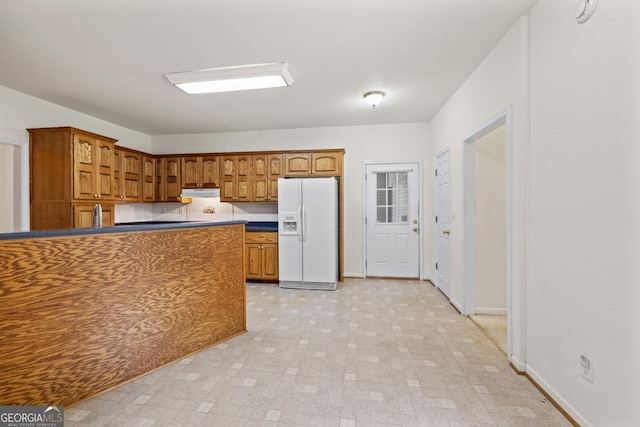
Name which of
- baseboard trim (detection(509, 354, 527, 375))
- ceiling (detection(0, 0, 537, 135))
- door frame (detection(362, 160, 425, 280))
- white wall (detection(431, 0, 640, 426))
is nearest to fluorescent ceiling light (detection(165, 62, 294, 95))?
ceiling (detection(0, 0, 537, 135))

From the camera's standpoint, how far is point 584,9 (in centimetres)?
155

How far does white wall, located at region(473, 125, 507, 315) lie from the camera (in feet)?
11.0

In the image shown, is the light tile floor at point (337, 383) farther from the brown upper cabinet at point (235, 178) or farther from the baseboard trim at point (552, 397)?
the brown upper cabinet at point (235, 178)

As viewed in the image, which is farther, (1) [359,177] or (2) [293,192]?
(1) [359,177]

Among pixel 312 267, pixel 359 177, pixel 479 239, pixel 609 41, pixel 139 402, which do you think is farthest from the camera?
pixel 359 177

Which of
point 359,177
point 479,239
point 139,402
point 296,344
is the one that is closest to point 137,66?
point 139,402

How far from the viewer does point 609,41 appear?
55.7 inches

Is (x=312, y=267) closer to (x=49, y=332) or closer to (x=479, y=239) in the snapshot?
(x=479, y=239)

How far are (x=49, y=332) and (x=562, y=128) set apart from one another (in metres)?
3.29

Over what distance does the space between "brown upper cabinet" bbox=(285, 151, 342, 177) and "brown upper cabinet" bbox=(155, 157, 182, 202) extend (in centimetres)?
207

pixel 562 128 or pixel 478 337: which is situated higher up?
pixel 562 128

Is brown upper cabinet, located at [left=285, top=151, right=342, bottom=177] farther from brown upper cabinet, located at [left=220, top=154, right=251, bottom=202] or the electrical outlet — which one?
the electrical outlet

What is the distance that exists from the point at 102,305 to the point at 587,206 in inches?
119

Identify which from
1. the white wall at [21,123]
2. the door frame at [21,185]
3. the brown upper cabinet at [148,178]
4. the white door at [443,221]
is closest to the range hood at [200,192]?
the brown upper cabinet at [148,178]
